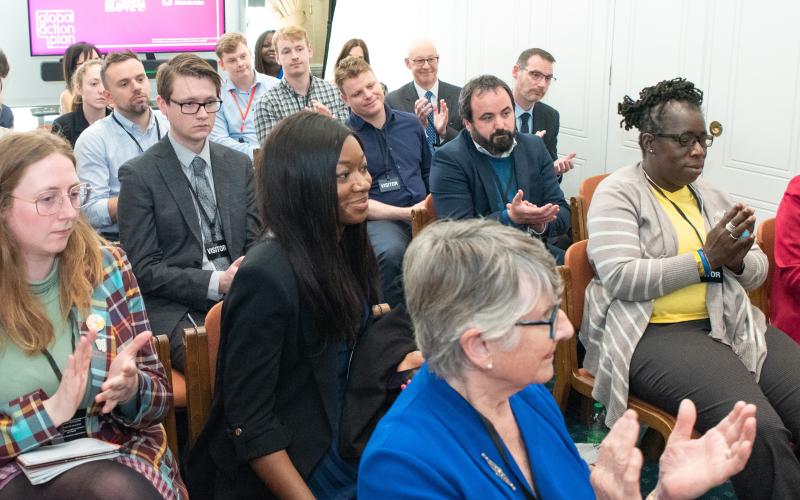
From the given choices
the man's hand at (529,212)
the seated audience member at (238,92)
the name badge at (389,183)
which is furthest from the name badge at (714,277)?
the seated audience member at (238,92)

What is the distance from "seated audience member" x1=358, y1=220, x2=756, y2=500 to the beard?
2.04 meters

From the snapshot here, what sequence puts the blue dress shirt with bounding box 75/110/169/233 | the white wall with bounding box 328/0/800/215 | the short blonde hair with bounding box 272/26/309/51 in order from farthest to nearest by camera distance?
the short blonde hair with bounding box 272/26/309/51 → the white wall with bounding box 328/0/800/215 → the blue dress shirt with bounding box 75/110/169/233

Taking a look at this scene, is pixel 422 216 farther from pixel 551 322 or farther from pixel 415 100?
pixel 551 322

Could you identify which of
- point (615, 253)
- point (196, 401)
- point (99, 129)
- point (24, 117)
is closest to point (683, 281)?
point (615, 253)

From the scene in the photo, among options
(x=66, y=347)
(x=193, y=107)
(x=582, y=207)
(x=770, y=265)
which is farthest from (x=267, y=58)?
(x=66, y=347)

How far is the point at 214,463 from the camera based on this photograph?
2.08 metres

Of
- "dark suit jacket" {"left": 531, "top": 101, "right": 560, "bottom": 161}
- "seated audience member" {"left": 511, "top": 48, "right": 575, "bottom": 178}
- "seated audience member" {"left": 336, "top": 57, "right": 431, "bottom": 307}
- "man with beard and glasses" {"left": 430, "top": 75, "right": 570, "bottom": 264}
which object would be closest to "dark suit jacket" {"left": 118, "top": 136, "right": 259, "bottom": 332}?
"man with beard and glasses" {"left": 430, "top": 75, "right": 570, "bottom": 264}

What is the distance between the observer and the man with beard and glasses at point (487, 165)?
11.7 feet

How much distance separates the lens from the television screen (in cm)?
830

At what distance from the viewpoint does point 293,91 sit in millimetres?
5039

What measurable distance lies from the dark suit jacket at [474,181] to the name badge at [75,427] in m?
1.87

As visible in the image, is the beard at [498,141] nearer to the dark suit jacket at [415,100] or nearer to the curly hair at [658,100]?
the curly hair at [658,100]

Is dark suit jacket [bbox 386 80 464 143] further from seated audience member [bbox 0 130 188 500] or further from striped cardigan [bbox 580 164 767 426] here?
seated audience member [bbox 0 130 188 500]

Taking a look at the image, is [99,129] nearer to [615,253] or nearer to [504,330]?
[615,253]
